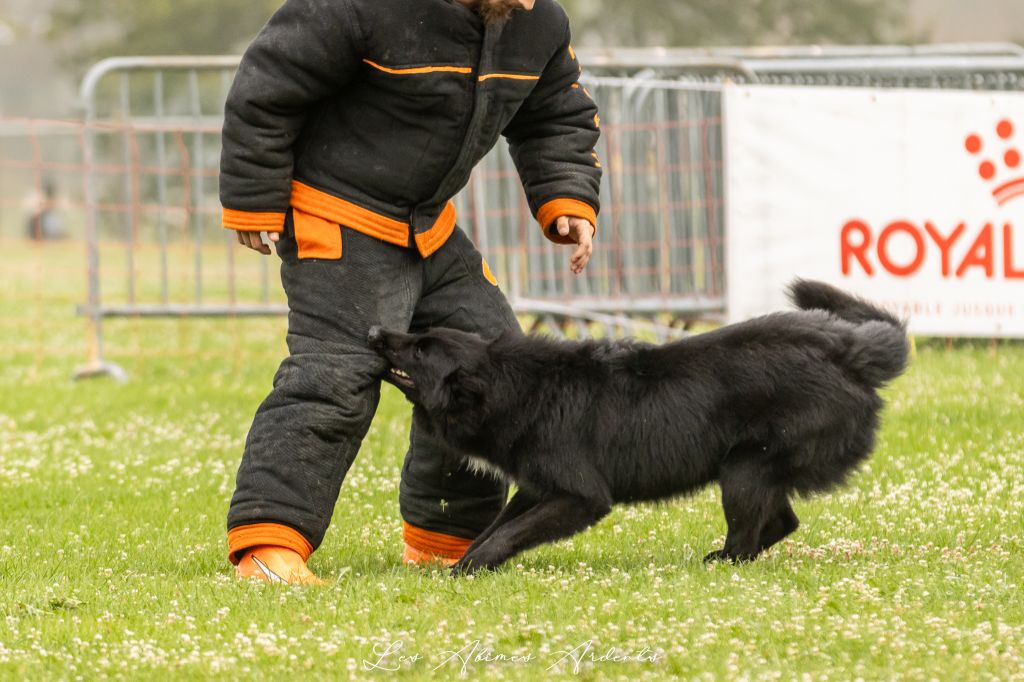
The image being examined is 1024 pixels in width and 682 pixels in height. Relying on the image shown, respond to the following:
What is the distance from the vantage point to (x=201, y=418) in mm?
8367

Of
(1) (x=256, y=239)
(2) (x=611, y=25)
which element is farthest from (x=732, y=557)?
(2) (x=611, y=25)

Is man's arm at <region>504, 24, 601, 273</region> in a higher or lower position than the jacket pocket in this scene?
higher

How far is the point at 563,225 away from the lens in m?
5.21

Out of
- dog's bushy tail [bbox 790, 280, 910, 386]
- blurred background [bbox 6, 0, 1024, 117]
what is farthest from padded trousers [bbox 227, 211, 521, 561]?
blurred background [bbox 6, 0, 1024, 117]

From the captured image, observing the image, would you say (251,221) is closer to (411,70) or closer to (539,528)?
(411,70)

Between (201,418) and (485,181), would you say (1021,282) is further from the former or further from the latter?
(201,418)

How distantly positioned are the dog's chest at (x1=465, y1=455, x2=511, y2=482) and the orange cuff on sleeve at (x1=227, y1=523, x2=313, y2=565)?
61 centimetres

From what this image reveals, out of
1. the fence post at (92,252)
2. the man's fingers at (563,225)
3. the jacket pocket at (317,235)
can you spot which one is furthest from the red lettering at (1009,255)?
the jacket pocket at (317,235)

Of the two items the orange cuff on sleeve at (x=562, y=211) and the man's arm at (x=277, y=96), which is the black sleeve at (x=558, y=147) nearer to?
the orange cuff on sleeve at (x=562, y=211)

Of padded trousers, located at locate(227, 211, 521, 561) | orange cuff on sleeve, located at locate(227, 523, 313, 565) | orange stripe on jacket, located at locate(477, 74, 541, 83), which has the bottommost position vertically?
orange cuff on sleeve, located at locate(227, 523, 313, 565)

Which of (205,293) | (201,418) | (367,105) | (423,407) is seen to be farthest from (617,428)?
(205,293)

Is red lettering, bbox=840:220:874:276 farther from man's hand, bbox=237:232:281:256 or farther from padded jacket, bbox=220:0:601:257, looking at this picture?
man's hand, bbox=237:232:281:256

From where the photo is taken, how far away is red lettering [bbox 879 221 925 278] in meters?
9.55

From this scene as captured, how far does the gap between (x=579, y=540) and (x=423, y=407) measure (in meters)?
0.94
